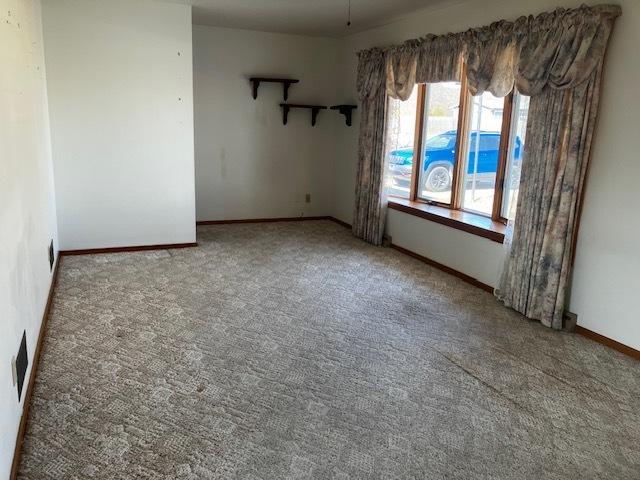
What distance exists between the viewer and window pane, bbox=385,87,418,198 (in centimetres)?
533

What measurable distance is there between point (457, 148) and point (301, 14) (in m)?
2.02

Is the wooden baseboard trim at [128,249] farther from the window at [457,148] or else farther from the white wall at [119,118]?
the window at [457,148]

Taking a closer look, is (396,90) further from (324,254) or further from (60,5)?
(60,5)

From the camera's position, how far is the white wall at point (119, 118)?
4594 millimetres

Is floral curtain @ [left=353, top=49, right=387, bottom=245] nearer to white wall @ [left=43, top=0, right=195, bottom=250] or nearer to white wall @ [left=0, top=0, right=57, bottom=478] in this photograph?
white wall @ [left=43, top=0, right=195, bottom=250]

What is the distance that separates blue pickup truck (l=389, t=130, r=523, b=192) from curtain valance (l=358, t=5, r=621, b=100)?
53 centimetres

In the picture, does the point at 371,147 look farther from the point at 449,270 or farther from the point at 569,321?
the point at 569,321

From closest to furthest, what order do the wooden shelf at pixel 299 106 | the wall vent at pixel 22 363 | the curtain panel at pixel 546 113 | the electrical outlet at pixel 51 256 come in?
1. the wall vent at pixel 22 363
2. the curtain panel at pixel 546 113
3. the electrical outlet at pixel 51 256
4. the wooden shelf at pixel 299 106

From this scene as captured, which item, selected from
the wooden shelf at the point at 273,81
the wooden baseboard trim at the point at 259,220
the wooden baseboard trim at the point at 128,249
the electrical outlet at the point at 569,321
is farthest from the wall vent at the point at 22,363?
the wooden shelf at the point at 273,81

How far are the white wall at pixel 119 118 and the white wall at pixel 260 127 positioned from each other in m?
1.07

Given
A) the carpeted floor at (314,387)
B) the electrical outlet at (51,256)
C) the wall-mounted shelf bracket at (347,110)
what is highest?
the wall-mounted shelf bracket at (347,110)

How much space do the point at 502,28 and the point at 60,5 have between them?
3.69 meters

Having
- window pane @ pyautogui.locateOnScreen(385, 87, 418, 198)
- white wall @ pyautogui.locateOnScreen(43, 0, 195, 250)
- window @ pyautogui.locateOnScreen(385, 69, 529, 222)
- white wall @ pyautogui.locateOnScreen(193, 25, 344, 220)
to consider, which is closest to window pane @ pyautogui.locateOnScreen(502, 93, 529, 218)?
window @ pyautogui.locateOnScreen(385, 69, 529, 222)

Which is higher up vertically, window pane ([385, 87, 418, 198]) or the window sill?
window pane ([385, 87, 418, 198])
